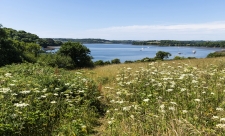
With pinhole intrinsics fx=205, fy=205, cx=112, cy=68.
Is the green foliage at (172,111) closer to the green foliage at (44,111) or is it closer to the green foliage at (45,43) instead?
the green foliage at (44,111)

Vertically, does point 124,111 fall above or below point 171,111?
below

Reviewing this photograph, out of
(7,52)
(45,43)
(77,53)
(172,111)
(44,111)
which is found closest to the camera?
(172,111)

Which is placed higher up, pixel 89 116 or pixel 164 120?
pixel 164 120

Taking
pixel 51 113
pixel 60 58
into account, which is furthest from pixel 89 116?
pixel 60 58

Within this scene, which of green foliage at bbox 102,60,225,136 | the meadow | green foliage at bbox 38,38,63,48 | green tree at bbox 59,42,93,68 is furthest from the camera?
green foliage at bbox 38,38,63,48

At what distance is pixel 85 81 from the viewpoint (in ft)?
25.2

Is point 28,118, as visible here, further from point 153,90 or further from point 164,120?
point 153,90

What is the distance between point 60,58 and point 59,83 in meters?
14.0

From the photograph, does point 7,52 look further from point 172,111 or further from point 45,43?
point 45,43

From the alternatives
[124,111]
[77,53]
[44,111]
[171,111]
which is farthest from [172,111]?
[77,53]

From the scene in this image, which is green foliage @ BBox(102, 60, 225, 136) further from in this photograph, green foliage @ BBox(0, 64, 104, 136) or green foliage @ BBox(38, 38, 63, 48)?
green foliage @ BBox(38, 38, 63, 48)

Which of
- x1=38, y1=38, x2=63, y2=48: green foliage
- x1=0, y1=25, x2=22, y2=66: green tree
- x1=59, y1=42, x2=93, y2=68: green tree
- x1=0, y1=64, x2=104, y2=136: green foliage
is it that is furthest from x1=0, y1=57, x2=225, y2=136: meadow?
x1=38, y1=38, x2=63, y2=48: green foliage

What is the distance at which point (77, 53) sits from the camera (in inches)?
927

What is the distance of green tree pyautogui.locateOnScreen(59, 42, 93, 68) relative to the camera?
2334cm
